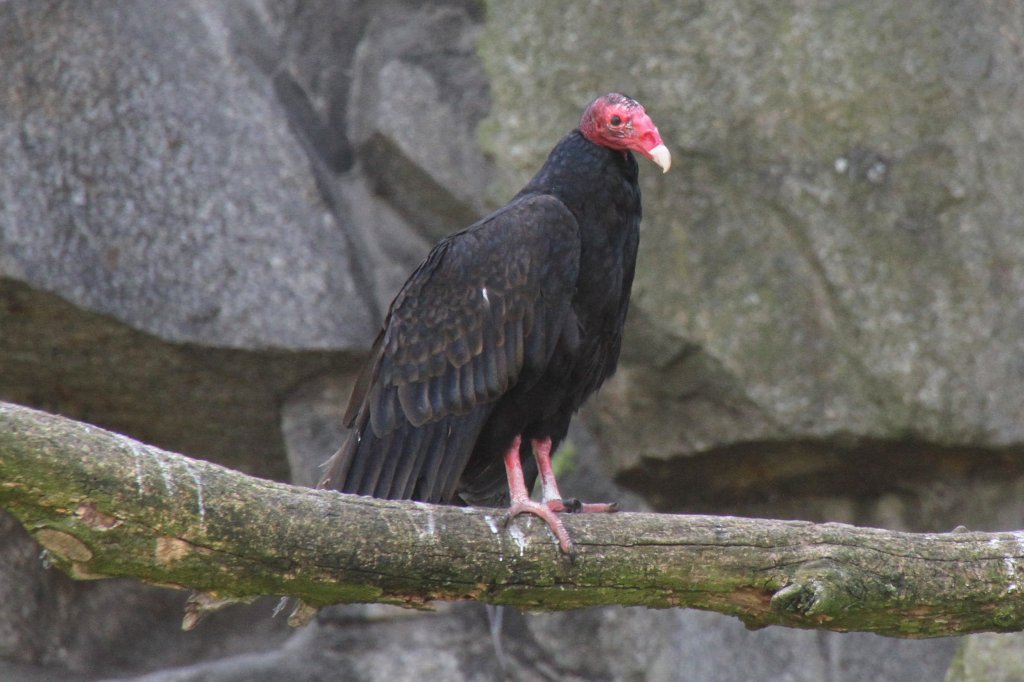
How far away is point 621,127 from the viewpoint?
3830 mm

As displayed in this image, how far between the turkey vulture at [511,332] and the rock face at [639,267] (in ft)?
3.17

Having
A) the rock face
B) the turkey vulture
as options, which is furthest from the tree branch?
the rock face

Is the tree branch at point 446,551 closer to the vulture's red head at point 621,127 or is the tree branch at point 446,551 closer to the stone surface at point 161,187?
the vulture's red head at point 621,127

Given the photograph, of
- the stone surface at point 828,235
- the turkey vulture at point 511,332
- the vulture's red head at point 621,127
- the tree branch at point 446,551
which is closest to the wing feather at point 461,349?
the turkey vulture at point 511,332

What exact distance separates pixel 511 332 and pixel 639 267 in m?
1.21

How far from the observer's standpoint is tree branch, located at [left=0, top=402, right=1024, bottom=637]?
2.28 m

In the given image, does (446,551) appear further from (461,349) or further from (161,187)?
(161,187)

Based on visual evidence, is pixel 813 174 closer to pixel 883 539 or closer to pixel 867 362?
pixel 867 362

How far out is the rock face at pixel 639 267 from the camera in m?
4.62

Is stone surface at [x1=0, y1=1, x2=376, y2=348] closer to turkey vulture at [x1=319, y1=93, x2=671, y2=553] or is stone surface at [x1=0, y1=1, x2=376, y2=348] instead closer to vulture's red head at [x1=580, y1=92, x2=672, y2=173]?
turkey vulture at [x1=319, y1=93, x2=671, y2=553]

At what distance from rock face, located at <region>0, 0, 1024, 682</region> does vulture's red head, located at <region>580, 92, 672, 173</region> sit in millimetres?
961

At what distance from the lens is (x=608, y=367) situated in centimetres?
391

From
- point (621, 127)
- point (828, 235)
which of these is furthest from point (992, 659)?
point (621, 127)

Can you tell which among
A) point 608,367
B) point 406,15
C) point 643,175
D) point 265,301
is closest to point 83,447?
point 608,367
